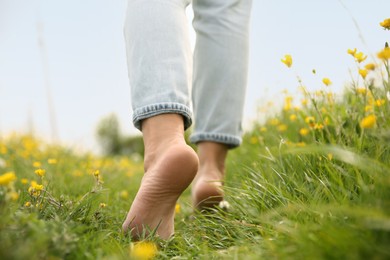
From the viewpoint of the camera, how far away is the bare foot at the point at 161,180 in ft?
4.25

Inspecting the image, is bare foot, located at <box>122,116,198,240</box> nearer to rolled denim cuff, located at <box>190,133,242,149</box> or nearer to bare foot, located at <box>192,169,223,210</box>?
bare foot, located at <box>192,169,223,210</box>

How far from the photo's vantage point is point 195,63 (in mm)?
1945

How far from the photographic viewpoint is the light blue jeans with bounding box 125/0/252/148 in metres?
1.36

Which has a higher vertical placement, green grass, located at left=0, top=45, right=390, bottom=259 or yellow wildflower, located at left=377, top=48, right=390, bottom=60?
yellow wildflower, located at left=377, top=48, right=390, bottom=60

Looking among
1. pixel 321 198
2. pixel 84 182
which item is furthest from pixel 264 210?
pixel 84 182

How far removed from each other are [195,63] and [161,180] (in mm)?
771

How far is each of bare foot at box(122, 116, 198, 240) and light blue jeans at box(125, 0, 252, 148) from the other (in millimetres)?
78

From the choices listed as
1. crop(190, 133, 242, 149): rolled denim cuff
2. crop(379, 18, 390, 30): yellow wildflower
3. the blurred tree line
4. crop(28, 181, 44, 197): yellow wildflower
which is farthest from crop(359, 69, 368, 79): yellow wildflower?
the blurred tree line

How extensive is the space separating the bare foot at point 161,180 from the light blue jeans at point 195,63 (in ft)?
0.26

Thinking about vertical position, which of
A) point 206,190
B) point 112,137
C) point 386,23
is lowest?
point 112,137

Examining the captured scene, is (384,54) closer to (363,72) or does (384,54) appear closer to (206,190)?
(363,72)

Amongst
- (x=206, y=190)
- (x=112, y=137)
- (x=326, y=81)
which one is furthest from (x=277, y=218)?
(x=112, y=137)

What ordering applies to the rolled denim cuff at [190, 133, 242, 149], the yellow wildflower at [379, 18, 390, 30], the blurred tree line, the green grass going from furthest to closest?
the blurred tree line, the rolled denim cuff at [190, 133, 242, 149], the yellow wildflower at [379, 18, 390, 30], the green grass

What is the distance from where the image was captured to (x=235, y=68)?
187 centimetres
